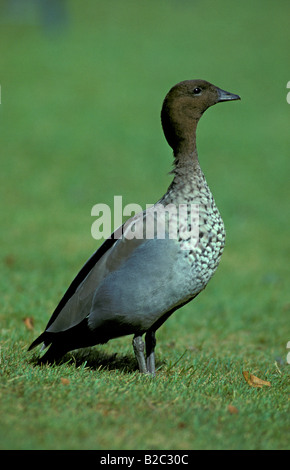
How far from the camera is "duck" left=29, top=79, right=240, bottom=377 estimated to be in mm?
3875

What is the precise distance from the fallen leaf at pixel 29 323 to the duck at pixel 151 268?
1482 mm

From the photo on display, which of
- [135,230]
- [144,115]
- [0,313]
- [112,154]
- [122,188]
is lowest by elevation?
[0,313]

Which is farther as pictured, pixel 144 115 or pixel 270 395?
pixel 144 115

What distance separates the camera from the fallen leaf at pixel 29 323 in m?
5.67

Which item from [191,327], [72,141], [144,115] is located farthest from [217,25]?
[191,327]

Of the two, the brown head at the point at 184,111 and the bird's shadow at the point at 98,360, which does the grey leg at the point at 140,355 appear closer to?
the bird's shadow at the point at 98,360

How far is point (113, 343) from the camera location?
5461 millimetres

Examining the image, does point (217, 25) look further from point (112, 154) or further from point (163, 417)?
point (163, 417)

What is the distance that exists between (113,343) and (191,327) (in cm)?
130

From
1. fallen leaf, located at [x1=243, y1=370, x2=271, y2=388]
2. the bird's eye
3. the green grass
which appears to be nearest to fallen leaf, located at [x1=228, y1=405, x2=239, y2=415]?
the green grass

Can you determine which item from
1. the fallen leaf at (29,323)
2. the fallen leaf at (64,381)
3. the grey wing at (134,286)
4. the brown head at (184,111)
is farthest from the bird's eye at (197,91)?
the fallen leaf at (29,323)

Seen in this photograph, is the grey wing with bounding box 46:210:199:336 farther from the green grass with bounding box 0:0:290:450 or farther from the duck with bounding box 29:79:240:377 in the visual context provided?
the green grass with bounding box 0:0:290:450

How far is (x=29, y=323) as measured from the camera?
5.76m

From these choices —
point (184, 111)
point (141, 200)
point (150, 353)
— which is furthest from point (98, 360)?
point (141, 200)
